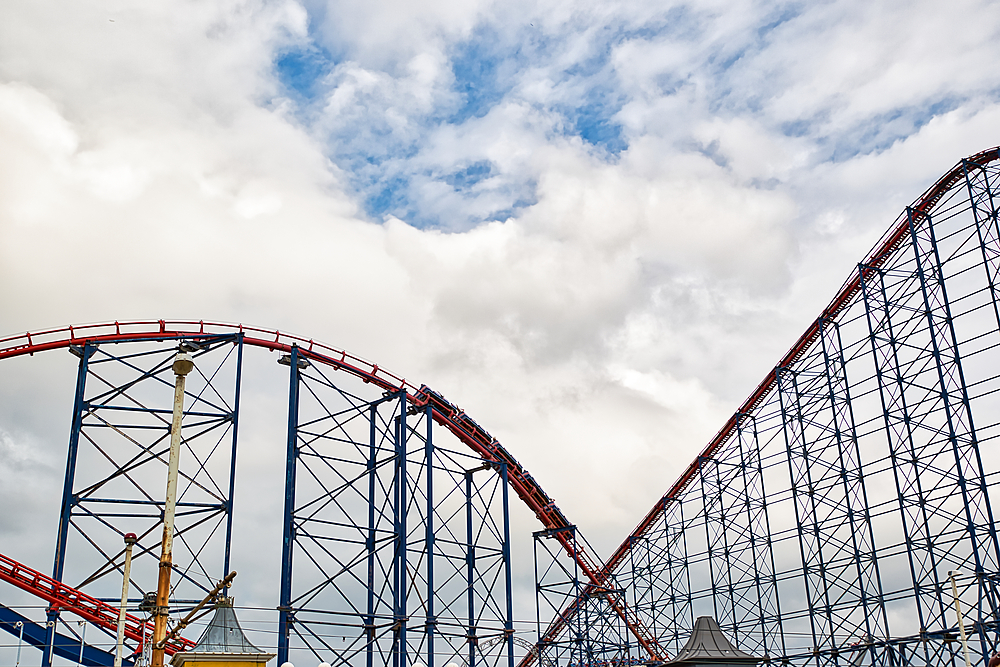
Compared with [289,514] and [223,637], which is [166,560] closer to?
[223,637]

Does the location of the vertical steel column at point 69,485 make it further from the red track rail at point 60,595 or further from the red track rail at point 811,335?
the red track rail at point 811,335

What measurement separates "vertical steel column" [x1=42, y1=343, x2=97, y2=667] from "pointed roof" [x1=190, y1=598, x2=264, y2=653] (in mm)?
3724

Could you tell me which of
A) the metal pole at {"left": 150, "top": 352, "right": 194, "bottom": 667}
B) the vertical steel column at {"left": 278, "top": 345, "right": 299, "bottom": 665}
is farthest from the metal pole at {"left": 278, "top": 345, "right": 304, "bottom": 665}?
the metal pole at {"left": 150, "top": 352, "right": 194, "bottom": 667}

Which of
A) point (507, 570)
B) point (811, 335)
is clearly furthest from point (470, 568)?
point (811, 335)

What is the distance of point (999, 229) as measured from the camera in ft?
81.6

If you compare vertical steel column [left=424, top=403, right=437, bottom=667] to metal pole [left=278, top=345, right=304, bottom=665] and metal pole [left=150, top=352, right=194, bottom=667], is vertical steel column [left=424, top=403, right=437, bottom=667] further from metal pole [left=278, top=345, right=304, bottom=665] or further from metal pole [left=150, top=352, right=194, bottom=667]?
metal pole [left=150, top=352, right=194, bottom=667]

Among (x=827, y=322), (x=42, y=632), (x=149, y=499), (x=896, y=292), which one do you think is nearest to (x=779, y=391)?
(x=827, y=322)

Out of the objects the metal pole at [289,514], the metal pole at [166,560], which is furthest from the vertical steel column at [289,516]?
the metal pole at [166,560]

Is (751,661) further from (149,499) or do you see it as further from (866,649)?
(149,499)

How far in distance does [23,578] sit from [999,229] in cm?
2385

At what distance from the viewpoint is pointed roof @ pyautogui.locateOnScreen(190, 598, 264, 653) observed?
17.2m

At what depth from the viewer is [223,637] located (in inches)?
687

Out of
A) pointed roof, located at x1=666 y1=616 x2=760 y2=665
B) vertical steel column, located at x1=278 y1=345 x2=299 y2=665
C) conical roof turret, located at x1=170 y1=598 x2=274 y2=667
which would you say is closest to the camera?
pointed roof, located at x1=666 y1=616 x2=760 y2=665

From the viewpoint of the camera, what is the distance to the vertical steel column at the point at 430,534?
25.4 m
